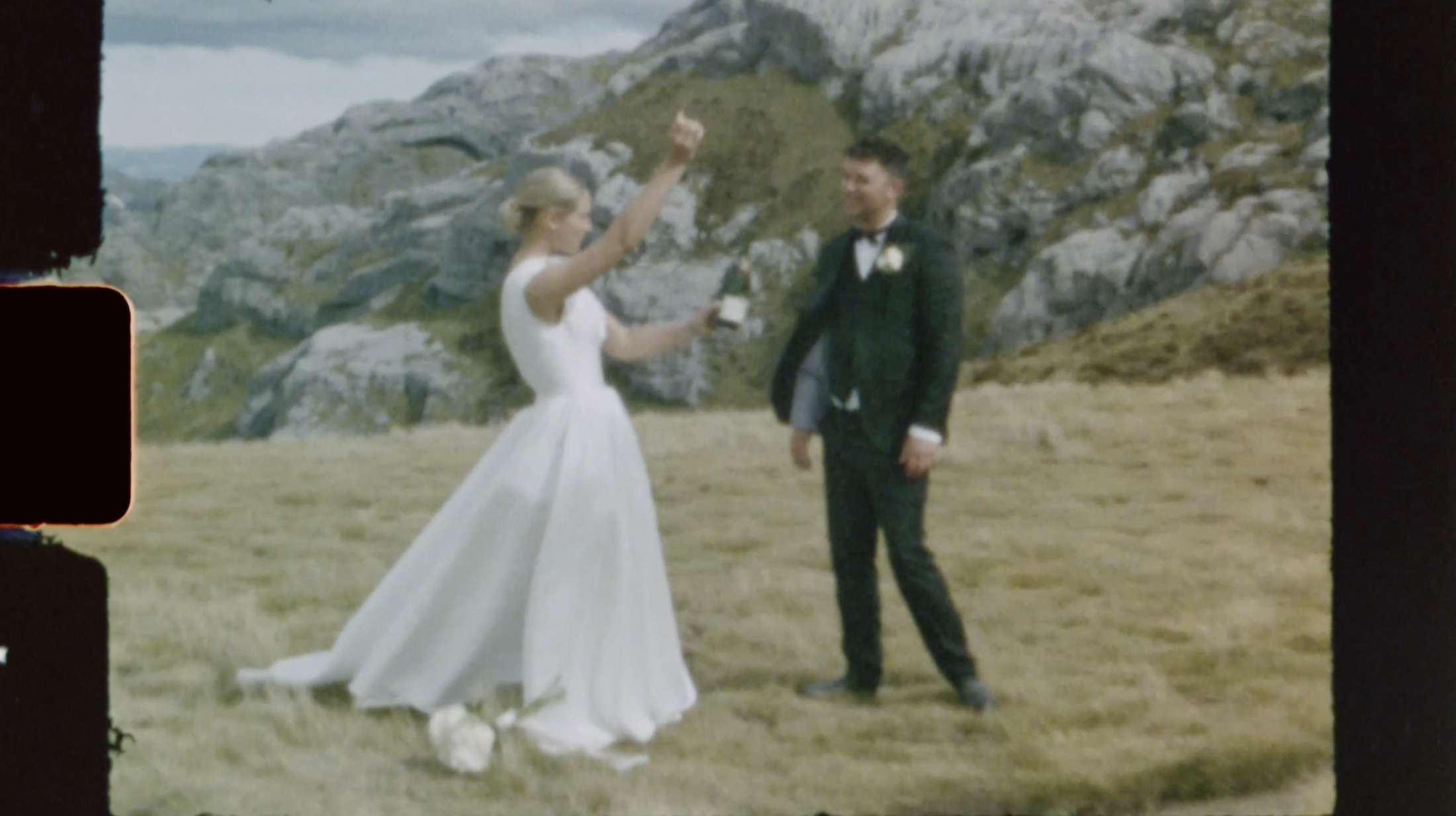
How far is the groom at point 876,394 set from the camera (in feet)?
9.57

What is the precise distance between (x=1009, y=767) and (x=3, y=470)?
2299 millimetres

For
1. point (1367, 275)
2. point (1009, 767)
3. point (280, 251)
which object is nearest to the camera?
point (1009, 767)

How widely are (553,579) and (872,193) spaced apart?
3.14ft

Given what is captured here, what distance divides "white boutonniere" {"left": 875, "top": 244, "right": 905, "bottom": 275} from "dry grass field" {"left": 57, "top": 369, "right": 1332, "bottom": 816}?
276mm

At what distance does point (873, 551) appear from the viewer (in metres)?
3.02

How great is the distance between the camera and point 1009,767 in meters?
2.88

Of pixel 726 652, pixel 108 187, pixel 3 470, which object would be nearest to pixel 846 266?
pixel 726 652

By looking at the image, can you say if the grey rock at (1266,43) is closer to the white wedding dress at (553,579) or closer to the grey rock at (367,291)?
the white wedding dress at (553,579)

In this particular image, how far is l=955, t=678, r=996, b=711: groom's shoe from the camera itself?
2.93m

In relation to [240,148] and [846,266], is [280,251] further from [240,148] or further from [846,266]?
[846,266]

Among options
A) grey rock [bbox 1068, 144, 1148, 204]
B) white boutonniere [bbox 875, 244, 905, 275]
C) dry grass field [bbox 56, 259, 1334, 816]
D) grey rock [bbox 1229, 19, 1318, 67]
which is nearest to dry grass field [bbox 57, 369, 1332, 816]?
dry grass field [bbox 56, 259, 1334, 816]

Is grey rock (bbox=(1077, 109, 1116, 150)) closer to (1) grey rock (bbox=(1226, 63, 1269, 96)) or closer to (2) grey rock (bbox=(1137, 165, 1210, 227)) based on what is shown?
(2) grey rock (bbox=(1137, 165, 1210, 227))

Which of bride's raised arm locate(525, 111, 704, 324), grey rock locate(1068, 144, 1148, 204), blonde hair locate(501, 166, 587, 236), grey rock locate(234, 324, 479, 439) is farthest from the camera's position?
grey rock locate(234, 324, 479, 439)

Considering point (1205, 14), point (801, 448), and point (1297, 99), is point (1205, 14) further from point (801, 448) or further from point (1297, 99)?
point (801, 448)
